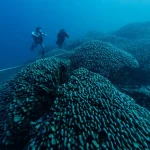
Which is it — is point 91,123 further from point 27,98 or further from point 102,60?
point 102,60

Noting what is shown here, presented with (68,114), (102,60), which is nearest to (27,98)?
(68,114)

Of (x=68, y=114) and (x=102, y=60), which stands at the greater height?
(x=102, y=60)

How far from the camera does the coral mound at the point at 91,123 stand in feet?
6.89

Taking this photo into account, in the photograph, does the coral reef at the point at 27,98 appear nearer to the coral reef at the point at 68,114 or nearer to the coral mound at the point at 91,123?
the coral reef at the point at 68,114

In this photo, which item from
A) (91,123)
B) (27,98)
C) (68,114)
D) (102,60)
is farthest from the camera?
(102,60)

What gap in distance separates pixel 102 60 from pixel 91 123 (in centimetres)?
297

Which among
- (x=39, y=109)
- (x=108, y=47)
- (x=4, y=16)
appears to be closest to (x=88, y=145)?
(x=39, y=109)

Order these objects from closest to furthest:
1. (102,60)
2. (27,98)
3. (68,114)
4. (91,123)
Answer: (91,123), (68,114), (27,98), (102,60)

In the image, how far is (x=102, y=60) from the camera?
4871 millimetres

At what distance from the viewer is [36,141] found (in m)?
2.22

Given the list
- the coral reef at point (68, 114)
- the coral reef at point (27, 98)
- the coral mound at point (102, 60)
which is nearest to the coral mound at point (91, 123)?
the coral reef at point (68, 114)

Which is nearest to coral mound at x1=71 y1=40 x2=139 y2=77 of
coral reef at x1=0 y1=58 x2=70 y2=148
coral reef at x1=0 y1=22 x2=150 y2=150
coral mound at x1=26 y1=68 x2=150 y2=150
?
coral reef at x1=0 y1=22 x2=150 y2=150

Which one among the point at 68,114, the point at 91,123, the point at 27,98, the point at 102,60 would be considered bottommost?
the point at 91,123

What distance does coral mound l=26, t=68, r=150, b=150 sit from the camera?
2.10 m
